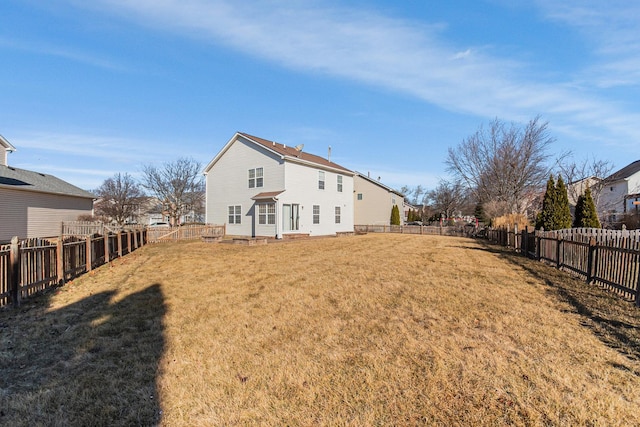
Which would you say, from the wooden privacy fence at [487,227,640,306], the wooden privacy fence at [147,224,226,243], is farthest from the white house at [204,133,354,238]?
the wooden privacy fence at [487,227,640,306]

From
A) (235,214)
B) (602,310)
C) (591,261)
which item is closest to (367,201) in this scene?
(235,214)

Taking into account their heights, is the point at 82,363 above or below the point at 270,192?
below

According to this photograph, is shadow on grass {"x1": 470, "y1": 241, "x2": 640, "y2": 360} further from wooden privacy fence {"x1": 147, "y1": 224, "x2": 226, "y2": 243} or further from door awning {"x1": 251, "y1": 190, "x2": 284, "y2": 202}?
wooden privacy fence {"x1": 147, "y1": 224, "x2": 226, "y2": 243}

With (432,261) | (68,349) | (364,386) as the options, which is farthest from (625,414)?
(432,261)

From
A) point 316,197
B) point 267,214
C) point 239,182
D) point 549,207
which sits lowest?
point 267,214

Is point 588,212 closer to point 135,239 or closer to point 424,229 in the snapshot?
point 424,229

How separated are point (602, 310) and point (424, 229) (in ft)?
89.3

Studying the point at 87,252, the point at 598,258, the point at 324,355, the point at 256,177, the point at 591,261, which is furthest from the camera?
the point at 256,177

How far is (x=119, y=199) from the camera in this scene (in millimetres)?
38469

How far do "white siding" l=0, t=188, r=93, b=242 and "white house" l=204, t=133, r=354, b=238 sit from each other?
9.92 m

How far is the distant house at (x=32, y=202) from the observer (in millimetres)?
19062

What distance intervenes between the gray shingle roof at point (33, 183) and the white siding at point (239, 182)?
388 inches

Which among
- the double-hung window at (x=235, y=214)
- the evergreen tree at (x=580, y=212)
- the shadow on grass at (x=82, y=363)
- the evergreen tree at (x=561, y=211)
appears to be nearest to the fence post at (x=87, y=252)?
the shadow on grass at (x=82, y=363)

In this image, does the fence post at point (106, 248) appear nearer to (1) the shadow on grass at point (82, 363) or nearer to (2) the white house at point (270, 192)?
(1) the shadow on grass at point (82, 363)
